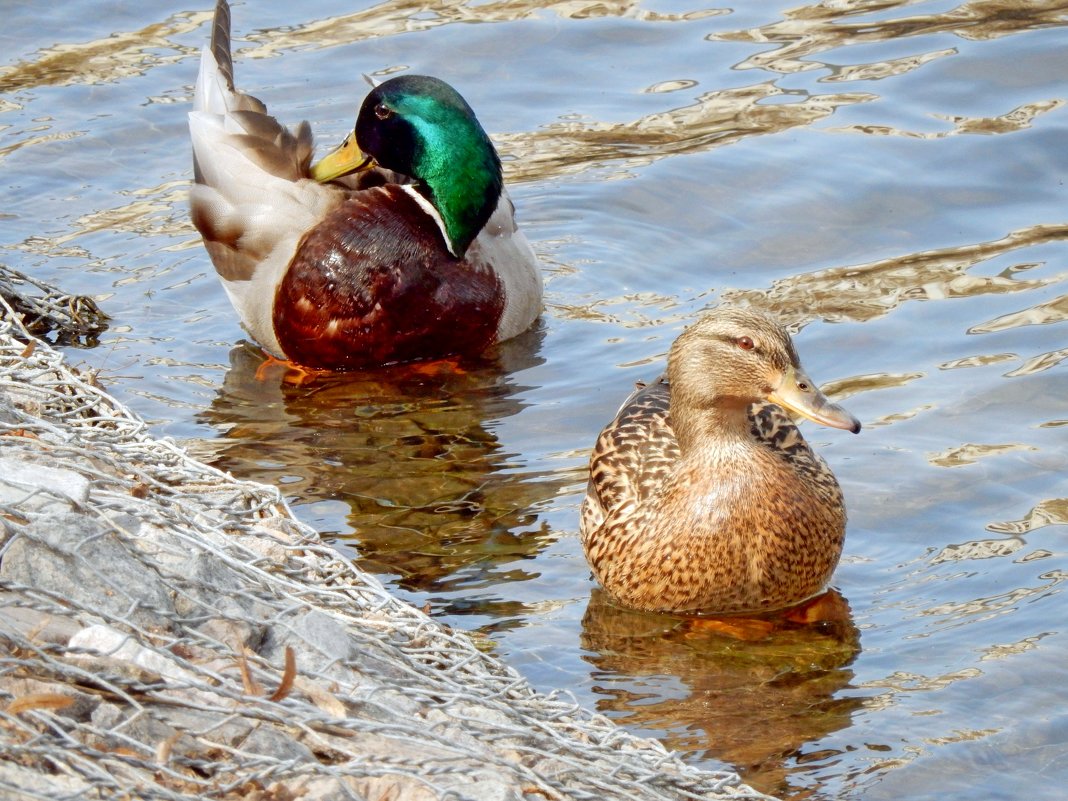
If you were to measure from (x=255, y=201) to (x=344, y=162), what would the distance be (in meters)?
0.45

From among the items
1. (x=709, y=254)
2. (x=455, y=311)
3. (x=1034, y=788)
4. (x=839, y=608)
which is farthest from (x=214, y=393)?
(x=1034, y=788)

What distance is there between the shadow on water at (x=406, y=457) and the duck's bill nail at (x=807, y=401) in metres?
1.14

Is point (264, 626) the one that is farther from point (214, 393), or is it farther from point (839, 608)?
point (214, 393)

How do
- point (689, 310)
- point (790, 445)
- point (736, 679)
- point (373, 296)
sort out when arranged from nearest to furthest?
point (736, 679) < point (790, 445) < point (373, 296) < point (689, 310)

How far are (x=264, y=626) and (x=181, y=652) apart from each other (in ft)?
0.92

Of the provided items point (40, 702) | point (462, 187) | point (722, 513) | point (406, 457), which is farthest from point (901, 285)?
point (40, 702)

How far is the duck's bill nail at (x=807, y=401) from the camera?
492 centimetres

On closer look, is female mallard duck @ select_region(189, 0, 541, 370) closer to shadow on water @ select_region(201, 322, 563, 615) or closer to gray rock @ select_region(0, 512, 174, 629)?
shadow on water @ select_region(201, 322, 563, 615)

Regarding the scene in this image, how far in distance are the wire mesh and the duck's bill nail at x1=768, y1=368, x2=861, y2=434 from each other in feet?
3.93

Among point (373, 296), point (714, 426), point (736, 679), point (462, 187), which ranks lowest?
point (736, 679)

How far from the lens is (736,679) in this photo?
4.91m

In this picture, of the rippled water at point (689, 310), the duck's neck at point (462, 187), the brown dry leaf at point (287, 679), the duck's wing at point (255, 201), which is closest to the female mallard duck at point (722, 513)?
the rippled water at point (689, 310)

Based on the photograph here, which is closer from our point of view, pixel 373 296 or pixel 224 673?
pixel 224 673

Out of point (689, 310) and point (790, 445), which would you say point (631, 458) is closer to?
point (790, 445)
